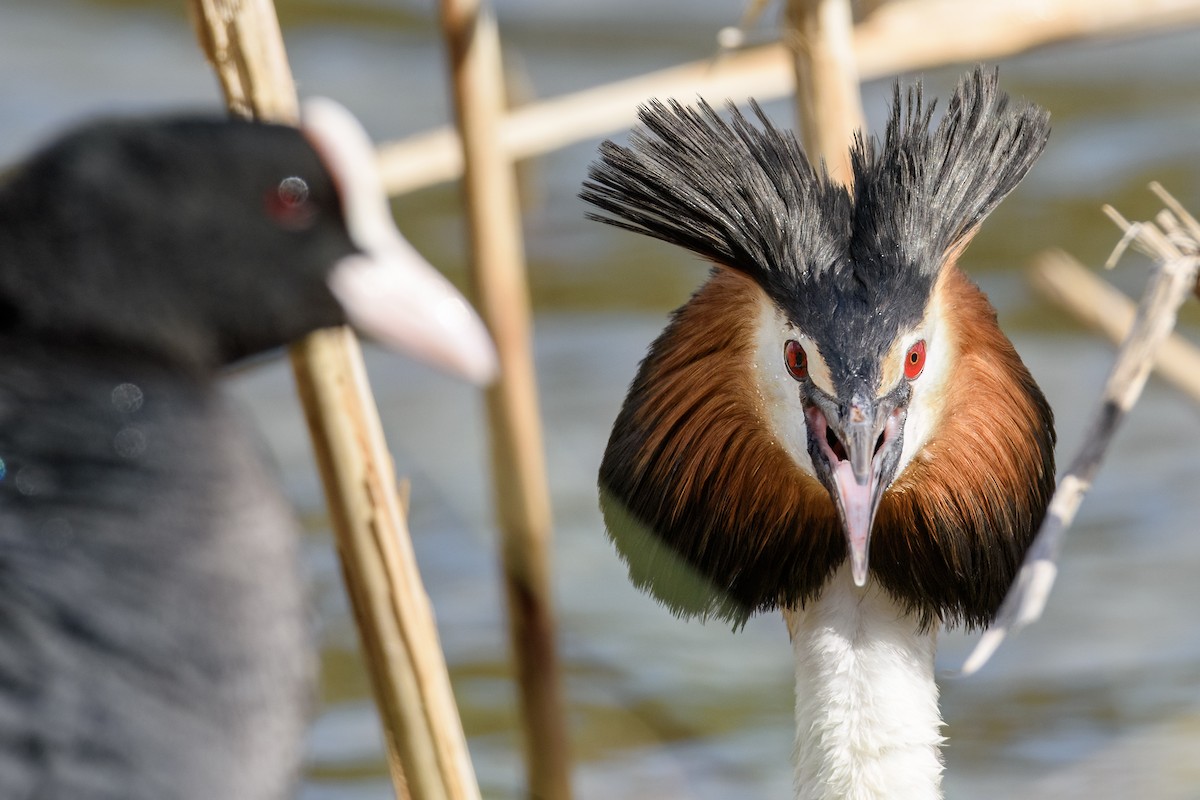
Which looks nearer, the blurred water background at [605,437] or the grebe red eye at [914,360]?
the grebe red eye at [914,360]

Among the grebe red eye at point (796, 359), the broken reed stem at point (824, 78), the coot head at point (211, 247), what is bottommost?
the coot head at point (211, 247)

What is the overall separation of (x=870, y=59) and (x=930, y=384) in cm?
98

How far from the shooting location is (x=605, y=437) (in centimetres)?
680

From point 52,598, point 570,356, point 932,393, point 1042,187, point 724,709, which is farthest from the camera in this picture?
point 1042,187

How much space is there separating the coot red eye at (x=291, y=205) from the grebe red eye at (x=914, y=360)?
117 cm

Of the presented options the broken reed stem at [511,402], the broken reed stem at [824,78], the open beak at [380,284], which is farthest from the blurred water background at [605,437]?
the open beak at [380,284]

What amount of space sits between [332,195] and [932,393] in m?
1.33

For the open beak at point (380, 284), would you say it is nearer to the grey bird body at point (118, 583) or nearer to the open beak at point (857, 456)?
the grey bird body at point (118, 583)

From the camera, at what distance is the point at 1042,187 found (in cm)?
807

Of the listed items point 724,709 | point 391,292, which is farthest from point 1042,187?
point 391,292

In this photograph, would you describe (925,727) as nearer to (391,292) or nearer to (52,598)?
(391,292)

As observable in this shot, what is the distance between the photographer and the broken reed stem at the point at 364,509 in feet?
9.60

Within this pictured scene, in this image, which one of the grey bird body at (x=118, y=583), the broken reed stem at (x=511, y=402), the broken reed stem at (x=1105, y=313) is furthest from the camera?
the broken reed stem at (x=1105, y=313)

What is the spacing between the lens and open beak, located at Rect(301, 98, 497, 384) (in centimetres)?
258
